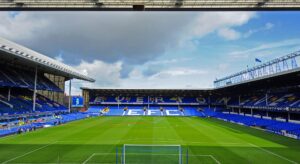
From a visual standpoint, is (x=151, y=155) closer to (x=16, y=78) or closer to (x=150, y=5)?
(x=150, y=5)

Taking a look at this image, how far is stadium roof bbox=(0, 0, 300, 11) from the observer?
30.1 ft

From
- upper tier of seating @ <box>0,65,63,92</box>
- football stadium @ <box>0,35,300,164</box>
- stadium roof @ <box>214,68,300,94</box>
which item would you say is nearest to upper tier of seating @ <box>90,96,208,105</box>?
football stadium @ <box>0,35,300,164</box>

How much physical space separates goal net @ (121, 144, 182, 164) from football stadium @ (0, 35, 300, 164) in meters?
0.08

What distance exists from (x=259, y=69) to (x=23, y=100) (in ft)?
165

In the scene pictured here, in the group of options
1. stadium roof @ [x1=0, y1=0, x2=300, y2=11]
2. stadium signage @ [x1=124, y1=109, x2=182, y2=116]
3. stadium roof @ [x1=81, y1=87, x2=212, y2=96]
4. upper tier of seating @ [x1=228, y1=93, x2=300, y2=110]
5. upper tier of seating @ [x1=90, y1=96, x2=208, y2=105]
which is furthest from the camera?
upper tier of seating @ [x1=90, y1=96, x2=208, y2=105]

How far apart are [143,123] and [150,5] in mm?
43529

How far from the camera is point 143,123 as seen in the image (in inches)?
2016

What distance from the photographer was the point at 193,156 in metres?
20.8

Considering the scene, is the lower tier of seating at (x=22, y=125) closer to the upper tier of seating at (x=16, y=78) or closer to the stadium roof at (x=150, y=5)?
the upper tier of seating at (x=16, y=78)

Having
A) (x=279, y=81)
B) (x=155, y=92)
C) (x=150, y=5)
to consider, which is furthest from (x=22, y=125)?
(x=155, y=92)

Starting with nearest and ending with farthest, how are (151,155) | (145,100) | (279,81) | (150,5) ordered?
(150,5), (151,155), (279,81), (145,100)

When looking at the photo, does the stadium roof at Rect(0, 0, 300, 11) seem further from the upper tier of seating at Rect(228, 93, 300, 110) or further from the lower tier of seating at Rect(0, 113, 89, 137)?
the upper tier of seating at Rect(228, 93, 300, 110)

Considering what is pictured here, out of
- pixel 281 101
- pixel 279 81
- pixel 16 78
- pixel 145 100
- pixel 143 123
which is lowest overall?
pixel 143 123

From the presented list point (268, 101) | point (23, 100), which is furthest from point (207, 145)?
point (23, 100)
